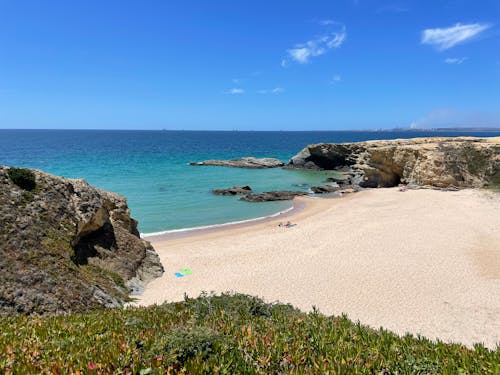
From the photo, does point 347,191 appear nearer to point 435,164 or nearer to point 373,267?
point 435,164

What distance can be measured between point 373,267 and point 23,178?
13.0 meters

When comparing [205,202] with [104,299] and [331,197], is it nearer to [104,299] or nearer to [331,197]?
[331,197]

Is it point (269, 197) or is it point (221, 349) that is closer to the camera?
point (221, 349)

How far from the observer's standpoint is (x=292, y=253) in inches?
669

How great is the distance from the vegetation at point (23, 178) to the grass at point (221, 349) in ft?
21.8

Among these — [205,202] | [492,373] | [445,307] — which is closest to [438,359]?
[492,373]

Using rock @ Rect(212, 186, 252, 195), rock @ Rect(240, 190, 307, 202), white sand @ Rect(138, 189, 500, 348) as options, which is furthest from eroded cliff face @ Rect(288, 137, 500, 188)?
rock @ Rect(212, 186, 252, 195)

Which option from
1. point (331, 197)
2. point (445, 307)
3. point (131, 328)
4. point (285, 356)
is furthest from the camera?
point (331, 197)

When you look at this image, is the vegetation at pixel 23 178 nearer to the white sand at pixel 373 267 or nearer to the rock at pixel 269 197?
the white sand at pixel 373 267

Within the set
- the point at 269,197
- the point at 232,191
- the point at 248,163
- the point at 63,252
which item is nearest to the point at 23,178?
the point at 63,252

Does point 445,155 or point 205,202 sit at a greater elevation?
point 445,155

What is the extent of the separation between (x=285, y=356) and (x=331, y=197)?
109 feet

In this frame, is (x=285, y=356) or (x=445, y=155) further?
(x=445, y=155)

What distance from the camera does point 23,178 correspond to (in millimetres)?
11000
